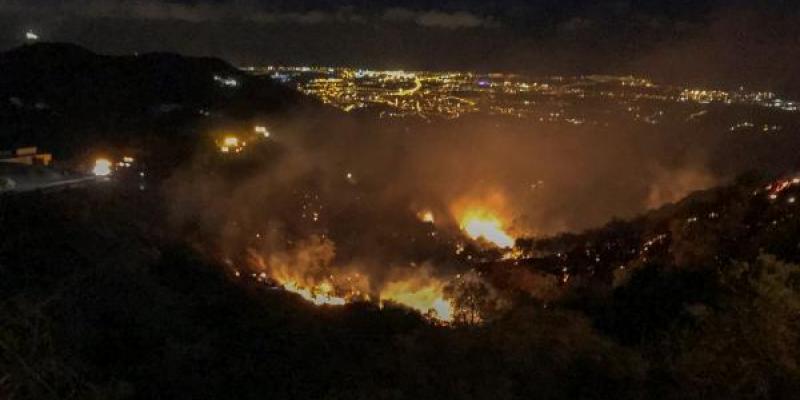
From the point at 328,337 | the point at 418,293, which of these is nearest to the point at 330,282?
the point at 418,293

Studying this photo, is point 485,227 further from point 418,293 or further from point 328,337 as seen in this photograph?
point 328,337

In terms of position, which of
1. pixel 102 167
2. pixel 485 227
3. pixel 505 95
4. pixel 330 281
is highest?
pixel 102 167

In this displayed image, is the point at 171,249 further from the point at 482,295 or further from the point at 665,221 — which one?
the point at 665,221

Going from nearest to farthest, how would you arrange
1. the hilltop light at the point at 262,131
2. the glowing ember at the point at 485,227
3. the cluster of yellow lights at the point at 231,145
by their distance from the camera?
the cluster of yellow lights at the point at 231,145 → the hilltop light at the point at 262,131 → the glowing ember at the point at 485,227

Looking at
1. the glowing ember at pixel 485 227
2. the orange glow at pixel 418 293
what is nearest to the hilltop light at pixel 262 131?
the glowing ember at pixel 485 227

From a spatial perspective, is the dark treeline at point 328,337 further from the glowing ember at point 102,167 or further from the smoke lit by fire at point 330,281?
the glowing ember at point 102,167

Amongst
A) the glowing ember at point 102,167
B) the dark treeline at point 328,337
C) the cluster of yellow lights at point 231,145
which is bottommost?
the cluster of yellow lights at point 231,145

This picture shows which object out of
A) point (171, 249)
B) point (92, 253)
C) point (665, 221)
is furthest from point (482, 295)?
point (665, 221)
